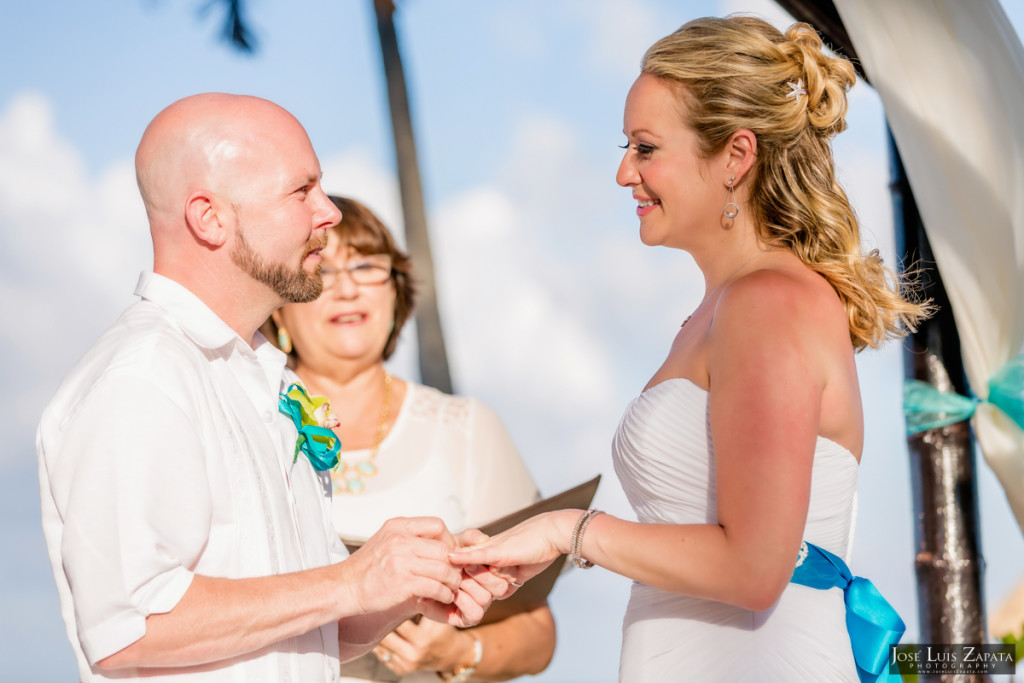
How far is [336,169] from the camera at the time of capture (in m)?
6.81

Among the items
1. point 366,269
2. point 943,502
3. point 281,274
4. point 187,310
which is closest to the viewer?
point 187,310

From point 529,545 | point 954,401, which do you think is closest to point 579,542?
point 529,545

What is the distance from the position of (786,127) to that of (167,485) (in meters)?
1.37

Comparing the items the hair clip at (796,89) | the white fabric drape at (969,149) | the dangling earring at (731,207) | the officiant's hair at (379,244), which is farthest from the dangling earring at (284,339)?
the white fabric drape at (969,149)

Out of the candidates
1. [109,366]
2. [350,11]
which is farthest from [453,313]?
[109,366]

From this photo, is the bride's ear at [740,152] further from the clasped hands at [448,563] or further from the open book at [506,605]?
the open book at [506,605]

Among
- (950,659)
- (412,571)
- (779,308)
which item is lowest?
(950,659)

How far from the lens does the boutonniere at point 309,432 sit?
1.86 metres

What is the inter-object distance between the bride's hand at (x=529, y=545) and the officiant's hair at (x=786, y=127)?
2.35 ft

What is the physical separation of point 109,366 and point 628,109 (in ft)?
3.85

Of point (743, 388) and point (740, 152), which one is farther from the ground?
point (740, 152)

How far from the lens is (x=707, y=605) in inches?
71.7

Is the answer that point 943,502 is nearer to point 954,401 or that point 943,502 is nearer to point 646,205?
point 954,401

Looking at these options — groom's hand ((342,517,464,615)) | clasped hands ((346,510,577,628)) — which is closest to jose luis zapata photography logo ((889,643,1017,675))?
clasped hands ((346,510,577,628))
